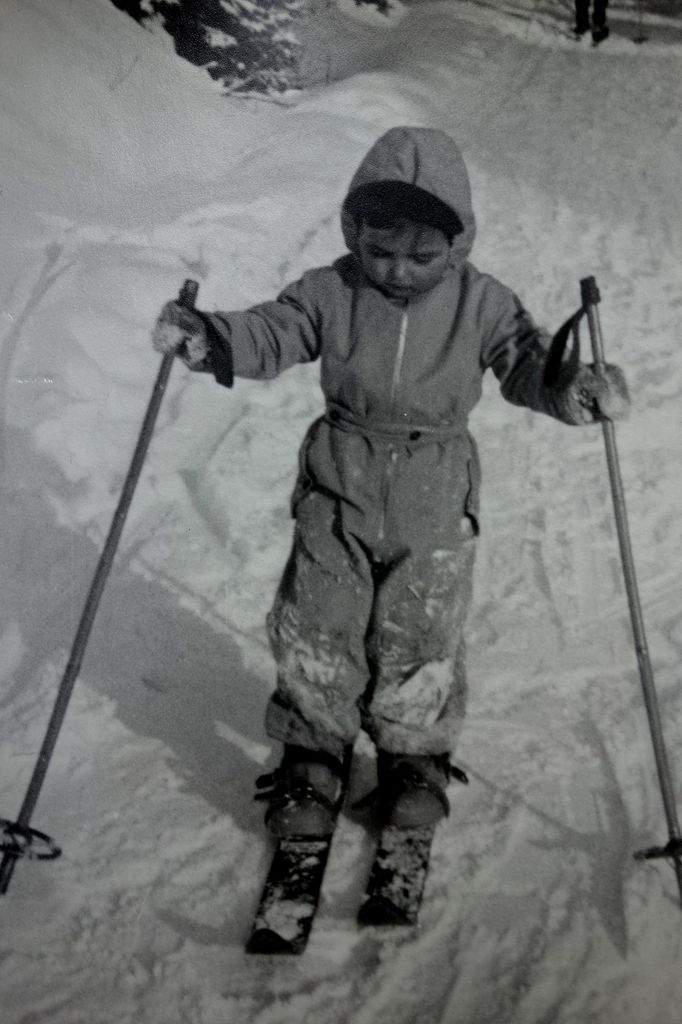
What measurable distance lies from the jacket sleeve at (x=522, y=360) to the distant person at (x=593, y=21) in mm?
6199

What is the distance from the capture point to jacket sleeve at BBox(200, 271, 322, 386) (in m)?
1.99

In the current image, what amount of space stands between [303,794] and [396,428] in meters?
0.99

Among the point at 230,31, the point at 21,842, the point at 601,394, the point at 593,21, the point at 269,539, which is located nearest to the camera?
the point at 601,394

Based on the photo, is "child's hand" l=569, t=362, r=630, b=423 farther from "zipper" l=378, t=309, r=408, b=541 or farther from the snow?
the snow

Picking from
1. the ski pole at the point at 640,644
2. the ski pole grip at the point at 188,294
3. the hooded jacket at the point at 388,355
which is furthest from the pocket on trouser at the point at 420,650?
the ski pole grip at the point at 188,294

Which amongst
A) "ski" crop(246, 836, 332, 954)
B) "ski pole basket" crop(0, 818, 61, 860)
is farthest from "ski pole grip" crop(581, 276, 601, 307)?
"ski pole basket" crop(0, 818, 61, 860)

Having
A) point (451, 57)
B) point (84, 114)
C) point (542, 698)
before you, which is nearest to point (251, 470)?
point (542, 698)

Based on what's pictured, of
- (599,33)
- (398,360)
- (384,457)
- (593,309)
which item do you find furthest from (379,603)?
(599,33)

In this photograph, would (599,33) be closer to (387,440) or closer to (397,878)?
(387,440)

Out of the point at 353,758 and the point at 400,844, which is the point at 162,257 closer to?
the point at 353,758

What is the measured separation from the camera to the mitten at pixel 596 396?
1.89m

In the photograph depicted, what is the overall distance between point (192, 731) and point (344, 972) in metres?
0.99

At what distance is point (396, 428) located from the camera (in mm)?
2039

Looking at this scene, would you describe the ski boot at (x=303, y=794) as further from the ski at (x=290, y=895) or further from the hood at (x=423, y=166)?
the hood at (x=423, y=166)
